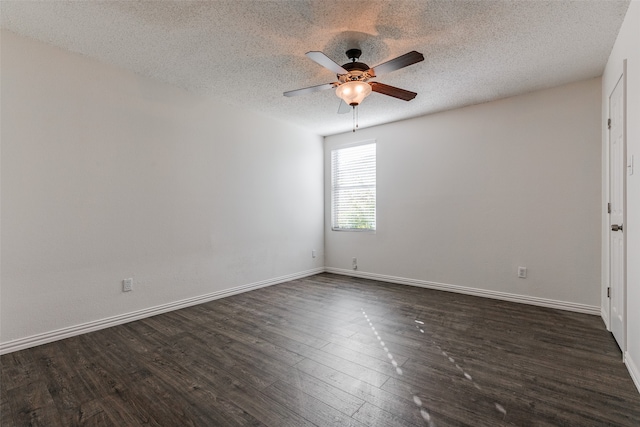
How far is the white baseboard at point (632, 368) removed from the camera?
1840mm

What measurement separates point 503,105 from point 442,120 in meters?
0.74

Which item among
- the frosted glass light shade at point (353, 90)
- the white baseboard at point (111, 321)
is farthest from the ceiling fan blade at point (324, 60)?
the white baseboard at point (111, 321)

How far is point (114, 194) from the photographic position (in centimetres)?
299

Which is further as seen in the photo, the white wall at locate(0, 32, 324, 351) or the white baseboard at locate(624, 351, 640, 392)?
the white wall at locate(0, 32, 324, 351)

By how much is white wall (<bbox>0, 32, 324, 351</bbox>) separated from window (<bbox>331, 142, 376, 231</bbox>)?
1396mm

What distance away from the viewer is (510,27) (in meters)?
2.34

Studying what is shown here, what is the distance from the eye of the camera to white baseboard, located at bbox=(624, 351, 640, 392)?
184 centimetres

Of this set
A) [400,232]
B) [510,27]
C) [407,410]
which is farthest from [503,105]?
[407,410]

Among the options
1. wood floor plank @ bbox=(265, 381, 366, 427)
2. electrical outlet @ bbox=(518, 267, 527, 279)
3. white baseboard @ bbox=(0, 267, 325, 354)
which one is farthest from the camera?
electrical outlet @ bbox=(518, 267, 527, 279)

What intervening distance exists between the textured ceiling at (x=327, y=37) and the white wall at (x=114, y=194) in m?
0.38

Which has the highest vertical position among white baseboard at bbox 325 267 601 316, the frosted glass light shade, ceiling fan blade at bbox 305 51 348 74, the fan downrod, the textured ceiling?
the textured ceiling

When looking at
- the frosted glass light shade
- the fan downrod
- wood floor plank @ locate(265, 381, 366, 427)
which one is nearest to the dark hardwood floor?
wood floor plank @ locate(265, 381, 366, 427)

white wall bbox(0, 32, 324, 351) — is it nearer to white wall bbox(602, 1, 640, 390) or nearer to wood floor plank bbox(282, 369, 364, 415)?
wood floor plank bbox(282, 369, 364, 415)

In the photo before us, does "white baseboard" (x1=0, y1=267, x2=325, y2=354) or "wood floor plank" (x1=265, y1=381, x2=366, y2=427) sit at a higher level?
"white baseboard" (x1=0, y1=267, x2=325, y2=354)
